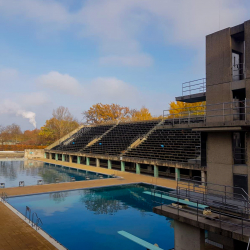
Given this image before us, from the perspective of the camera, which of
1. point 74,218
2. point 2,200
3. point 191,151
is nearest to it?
point 74,218

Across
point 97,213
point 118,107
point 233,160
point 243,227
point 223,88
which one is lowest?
point 97,213

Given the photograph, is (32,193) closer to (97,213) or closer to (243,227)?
(97,213)

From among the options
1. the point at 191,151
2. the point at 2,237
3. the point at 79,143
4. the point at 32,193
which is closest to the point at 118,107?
the point at 79,143

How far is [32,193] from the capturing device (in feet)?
51.9

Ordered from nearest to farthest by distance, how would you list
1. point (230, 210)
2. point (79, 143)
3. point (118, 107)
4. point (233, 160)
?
1. point (230, 210)
2. point (233, 160)
3. point (79, 143)
4. point (118, 107)

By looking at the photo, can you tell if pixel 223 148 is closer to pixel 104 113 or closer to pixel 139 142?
pixel 139 142

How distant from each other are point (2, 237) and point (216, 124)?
811cm

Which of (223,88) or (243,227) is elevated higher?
(223,88)

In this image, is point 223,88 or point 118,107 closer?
point 223,88

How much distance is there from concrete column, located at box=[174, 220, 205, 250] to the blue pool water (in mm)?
2255

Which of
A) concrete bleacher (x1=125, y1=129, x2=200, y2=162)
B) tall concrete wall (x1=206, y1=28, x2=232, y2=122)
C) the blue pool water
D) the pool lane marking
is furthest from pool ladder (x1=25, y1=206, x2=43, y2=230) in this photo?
concrete bleacher (x1=125, y1=129, x2=200, y2=162)

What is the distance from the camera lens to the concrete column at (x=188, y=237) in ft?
21.9

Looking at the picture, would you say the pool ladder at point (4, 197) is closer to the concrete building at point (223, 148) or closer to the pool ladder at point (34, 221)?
the pool ladder at point (34, 221)

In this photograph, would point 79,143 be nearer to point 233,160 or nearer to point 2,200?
point 2,200
